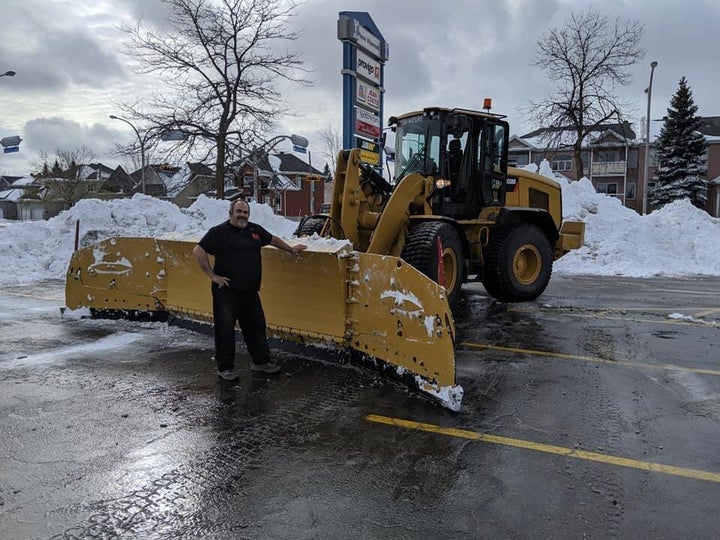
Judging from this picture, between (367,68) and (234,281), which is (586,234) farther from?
(234,281)

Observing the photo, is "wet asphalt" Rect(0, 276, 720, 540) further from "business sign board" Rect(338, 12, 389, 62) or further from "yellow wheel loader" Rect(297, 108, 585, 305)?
"business sign board" Rect(338, 12, 389, 62)

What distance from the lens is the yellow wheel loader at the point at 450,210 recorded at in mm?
7633

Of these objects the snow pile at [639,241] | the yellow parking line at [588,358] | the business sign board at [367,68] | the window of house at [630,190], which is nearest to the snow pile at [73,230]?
the business sign board at [367,68]

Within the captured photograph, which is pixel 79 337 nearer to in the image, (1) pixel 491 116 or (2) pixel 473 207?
(2) pixel 473 207

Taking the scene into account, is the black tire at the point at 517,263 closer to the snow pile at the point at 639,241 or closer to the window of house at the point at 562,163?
the snow pile at the point at 639,241

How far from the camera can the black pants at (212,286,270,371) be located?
5.45 metres

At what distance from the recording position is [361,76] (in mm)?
13234

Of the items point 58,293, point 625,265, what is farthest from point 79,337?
point 625,265

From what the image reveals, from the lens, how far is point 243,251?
5.45 metres

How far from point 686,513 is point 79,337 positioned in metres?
6.65

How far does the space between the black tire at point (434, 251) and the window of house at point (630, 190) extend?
2025 inches

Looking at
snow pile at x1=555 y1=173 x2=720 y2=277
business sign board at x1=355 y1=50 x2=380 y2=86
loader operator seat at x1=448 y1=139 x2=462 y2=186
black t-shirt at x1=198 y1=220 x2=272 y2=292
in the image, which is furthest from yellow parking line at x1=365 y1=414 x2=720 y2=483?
snow pile at x1=555 y1=173 x2=720 y2=277

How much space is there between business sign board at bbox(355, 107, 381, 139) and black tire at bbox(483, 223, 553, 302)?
16.7ft

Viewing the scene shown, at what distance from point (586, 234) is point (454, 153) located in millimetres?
11662
